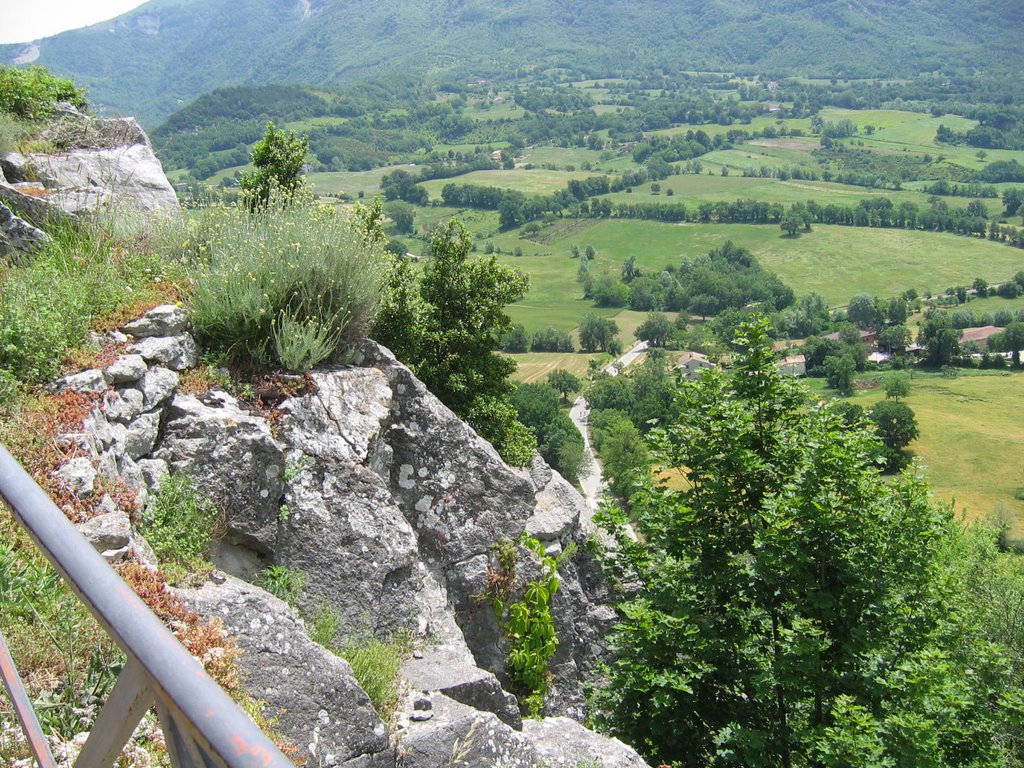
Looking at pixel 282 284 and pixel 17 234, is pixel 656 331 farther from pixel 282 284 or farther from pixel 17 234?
pixel 17 234

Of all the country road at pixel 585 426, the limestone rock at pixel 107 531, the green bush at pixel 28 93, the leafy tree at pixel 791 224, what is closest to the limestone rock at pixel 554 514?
the limestone rock at pixel 107 531

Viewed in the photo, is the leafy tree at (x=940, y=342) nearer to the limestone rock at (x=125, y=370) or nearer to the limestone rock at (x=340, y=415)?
the limestone rock at (x=340, y=415)

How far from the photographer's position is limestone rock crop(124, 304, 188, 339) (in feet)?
26.3

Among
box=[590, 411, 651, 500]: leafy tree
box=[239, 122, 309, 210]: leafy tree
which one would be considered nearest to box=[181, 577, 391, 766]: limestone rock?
box=[239, 122, 309, 210]: leafy tree

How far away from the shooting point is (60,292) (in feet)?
24.8

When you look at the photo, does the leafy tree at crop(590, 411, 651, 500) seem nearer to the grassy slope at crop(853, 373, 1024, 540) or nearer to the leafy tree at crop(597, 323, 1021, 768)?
the grassy slope at crop(853, 373, 1024, 540)

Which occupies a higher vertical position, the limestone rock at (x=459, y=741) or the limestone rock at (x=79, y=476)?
the limestone rock at (x=79, y=476)

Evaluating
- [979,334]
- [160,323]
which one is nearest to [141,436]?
[160,323]

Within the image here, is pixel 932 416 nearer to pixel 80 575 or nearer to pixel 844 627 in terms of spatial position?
pixel 844 627

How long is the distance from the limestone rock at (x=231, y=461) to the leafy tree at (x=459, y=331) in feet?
16.0

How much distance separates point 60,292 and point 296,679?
4335 millimetres

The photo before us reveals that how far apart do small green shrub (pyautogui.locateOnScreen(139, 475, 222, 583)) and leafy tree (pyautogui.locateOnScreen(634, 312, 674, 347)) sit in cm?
10489

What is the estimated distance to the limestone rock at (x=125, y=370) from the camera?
7.21m

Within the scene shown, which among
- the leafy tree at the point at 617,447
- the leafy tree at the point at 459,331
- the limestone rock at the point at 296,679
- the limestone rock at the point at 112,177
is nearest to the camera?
the limestone rock at the point at 296,679
